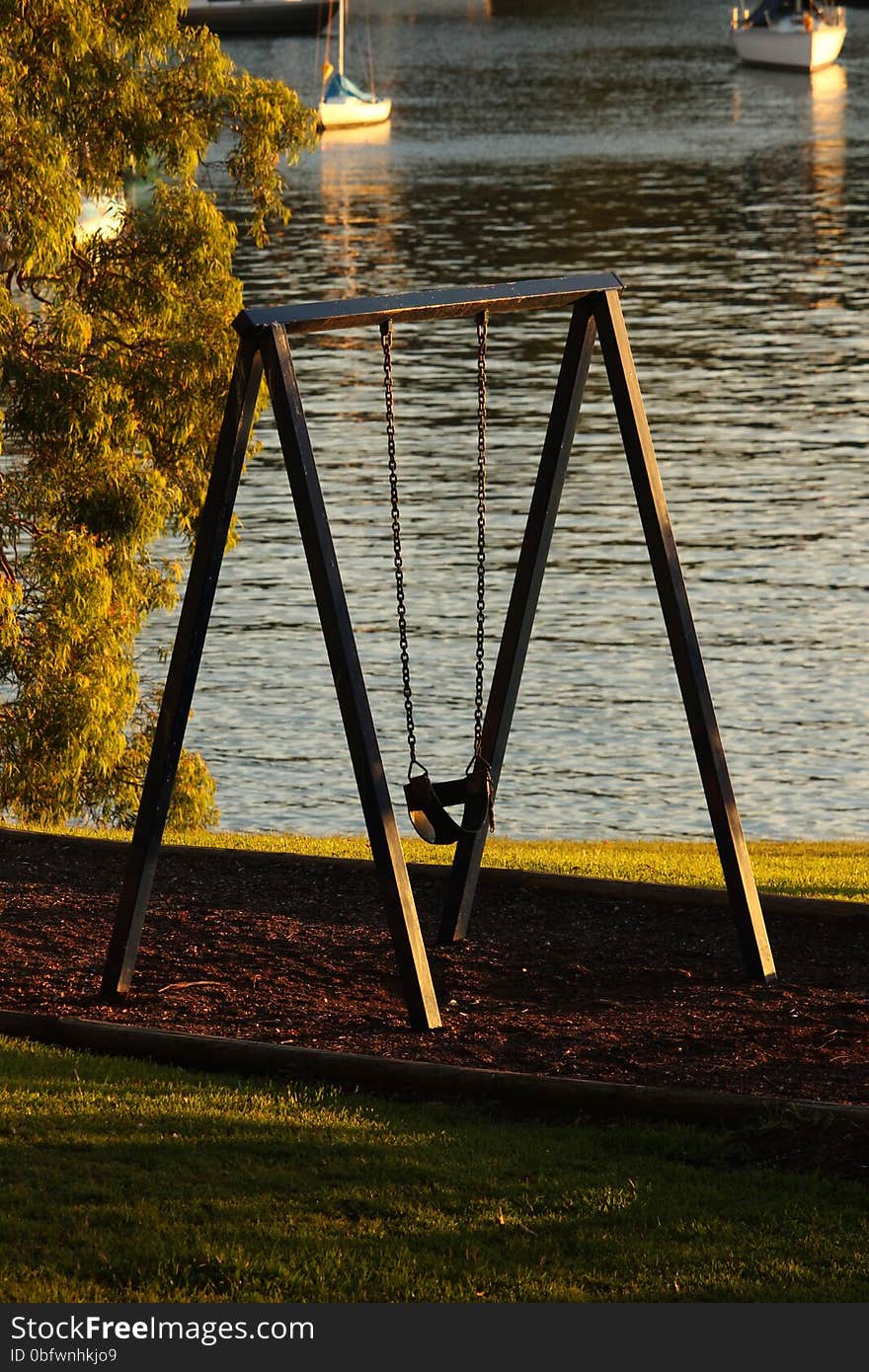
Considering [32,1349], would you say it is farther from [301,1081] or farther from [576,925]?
[576,925]

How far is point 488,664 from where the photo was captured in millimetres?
26125

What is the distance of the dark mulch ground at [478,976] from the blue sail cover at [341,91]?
288 ft

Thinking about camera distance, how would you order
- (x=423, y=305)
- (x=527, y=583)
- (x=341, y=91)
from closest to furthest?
(x=423, y=305) → (x=527, y=583) → (x=341, y=91)

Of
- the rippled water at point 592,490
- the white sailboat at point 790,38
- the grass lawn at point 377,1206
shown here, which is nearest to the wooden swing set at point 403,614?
the grass lawn at point 377,1206

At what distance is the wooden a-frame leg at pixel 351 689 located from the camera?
27.6 feet

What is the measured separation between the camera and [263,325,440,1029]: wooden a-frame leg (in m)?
8.42

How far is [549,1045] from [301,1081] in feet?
3.53

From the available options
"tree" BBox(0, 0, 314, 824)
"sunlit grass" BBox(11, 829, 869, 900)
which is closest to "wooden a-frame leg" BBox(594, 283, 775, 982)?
"sunlit grass" BBox(11, 829, 869, 900)

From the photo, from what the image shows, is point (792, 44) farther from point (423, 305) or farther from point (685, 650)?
point (423, 305)

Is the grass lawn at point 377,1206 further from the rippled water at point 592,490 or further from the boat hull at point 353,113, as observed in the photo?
the boat hull at point 353,113

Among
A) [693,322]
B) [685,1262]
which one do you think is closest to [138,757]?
[685,1262]

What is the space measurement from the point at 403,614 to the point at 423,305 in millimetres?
1354

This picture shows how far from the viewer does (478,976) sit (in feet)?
31.2

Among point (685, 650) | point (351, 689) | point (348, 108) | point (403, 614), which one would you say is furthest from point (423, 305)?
point (348, 108)
